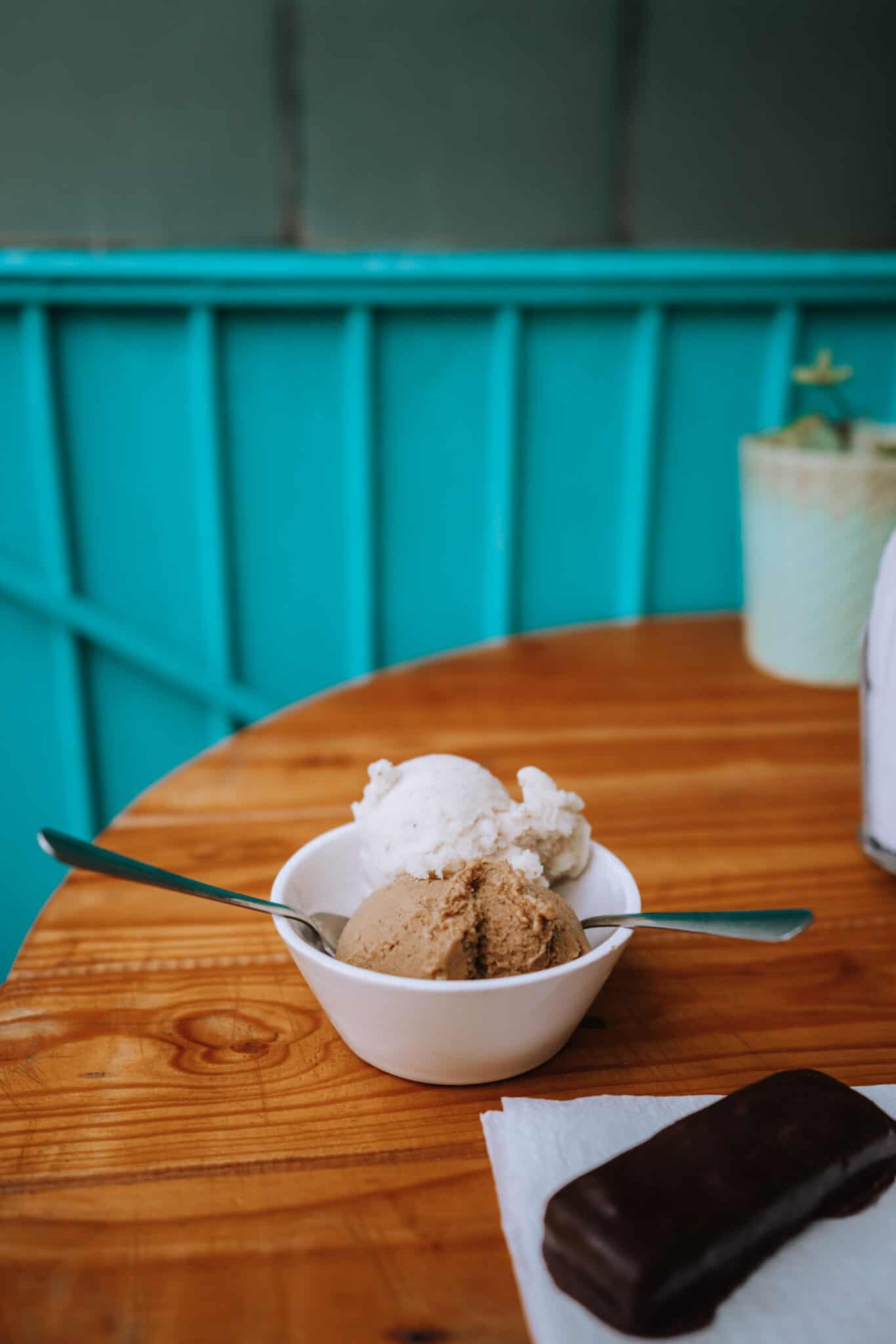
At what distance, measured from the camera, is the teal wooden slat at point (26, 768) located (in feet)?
5.14

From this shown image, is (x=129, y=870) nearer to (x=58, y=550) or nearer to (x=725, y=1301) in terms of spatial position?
(x=725, y=1301)

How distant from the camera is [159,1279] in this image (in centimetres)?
43

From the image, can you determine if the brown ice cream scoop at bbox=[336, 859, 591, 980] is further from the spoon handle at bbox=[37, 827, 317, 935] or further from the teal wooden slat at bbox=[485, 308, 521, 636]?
the teal wooden slat at bbox=[485, 308, 521, 636]

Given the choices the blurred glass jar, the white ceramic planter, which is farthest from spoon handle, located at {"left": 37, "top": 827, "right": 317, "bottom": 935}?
the white ceramic planter

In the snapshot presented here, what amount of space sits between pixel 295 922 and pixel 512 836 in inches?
5.3

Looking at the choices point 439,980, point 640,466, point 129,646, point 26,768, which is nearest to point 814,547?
point 640,466

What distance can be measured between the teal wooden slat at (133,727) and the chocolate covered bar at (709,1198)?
4.19ft

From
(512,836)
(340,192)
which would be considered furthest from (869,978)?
(340,192)

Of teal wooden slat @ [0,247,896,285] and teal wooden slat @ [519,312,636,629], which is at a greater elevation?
teal wooden slat @ [0,247,896,285]

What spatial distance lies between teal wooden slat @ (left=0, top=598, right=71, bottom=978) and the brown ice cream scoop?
A: 1169 mm

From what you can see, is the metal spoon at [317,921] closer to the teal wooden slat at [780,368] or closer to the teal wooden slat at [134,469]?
the teal wooden slat at [134,469]

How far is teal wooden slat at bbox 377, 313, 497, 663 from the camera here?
1478 mm

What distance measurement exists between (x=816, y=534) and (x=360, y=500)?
64cm

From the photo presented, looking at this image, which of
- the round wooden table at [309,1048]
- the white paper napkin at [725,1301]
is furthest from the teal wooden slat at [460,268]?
the white paper napkin at [725,1301]
